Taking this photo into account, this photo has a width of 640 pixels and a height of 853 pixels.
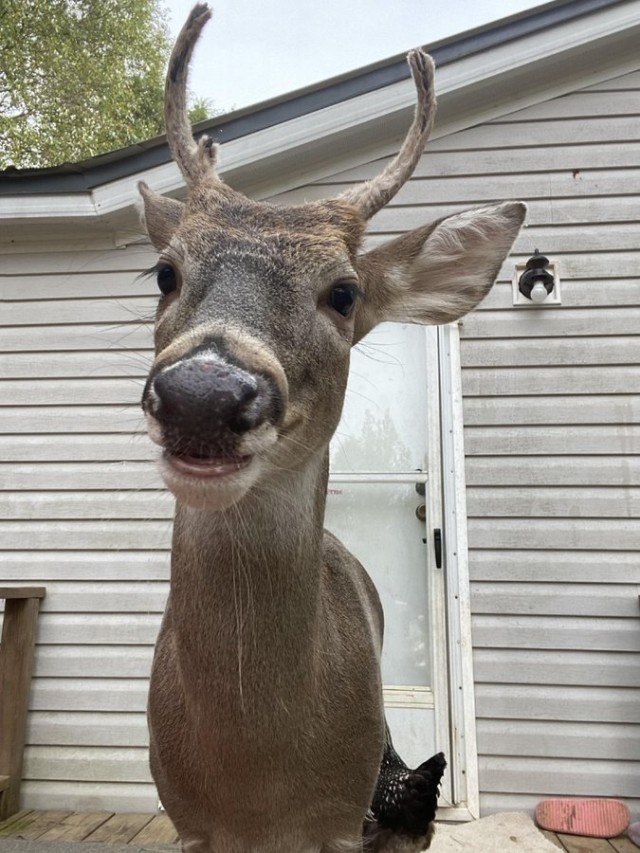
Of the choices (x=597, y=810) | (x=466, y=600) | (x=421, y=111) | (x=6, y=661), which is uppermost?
(x=421, y=111)

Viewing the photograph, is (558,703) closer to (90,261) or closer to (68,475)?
(68,475)

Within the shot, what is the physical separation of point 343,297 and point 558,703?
10.5 ft

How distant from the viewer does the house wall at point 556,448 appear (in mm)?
3898

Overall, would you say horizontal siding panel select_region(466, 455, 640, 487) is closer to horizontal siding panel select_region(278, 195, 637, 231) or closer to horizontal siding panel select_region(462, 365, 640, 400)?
horizontal siding panel select_region(462, 365, 640, 400)

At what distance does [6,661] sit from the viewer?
4.08m

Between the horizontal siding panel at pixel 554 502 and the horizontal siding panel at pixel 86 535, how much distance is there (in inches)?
78.5

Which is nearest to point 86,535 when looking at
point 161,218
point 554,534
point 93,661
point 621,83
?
point 93,661

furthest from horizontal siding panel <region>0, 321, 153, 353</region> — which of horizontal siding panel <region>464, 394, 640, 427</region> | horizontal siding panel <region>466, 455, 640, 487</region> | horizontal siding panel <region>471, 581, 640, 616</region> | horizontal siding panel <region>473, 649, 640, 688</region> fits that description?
horizontal siding panel <region>473, 649, 640, 688</region>

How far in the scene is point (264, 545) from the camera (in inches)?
65.4

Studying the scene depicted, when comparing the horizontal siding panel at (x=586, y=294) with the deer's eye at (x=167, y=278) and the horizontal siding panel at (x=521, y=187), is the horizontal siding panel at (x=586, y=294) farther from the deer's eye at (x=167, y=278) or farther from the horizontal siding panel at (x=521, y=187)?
the deer's eye at (x=167, y=278)

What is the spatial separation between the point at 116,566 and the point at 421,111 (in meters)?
3.30

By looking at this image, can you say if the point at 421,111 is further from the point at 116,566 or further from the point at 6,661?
the point at 6,661

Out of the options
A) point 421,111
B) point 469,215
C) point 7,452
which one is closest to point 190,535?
point 469,215

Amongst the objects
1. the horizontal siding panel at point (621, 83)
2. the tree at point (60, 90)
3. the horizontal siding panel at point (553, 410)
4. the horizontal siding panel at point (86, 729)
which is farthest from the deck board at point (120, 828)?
the tree at point (60, 90)
